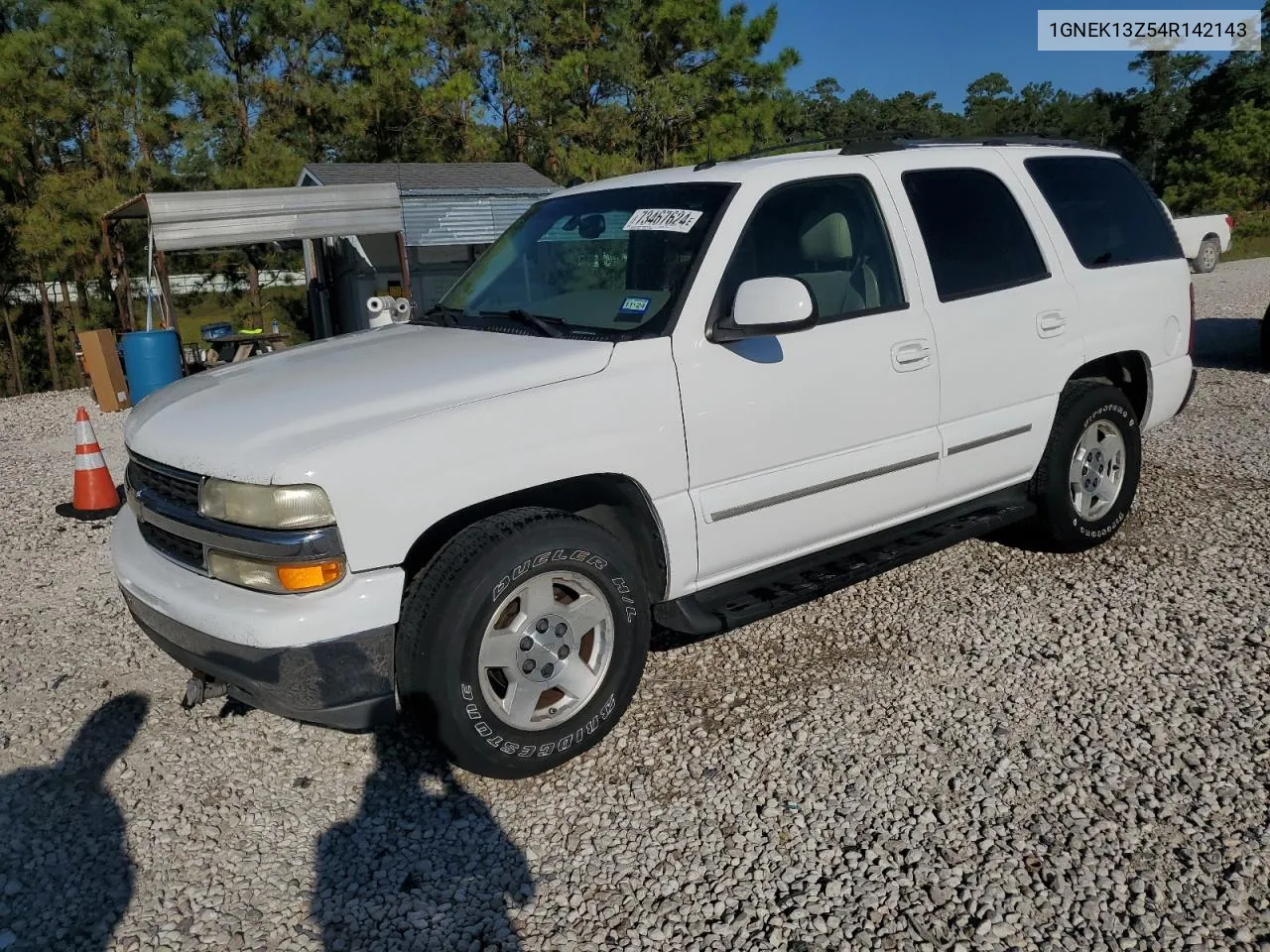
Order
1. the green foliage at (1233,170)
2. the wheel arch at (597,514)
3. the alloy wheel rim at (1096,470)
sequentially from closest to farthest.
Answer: the wheel arch at (597,514)
the alloy wheel rim at (1096,470)
the green foliage at (1233,170)

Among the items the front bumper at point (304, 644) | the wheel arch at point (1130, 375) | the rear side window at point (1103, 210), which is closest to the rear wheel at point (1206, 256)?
the rear side window at point (1103, 210)

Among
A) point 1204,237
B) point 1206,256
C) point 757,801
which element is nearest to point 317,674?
point 757,801

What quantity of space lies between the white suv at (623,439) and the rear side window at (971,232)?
0.05 feet

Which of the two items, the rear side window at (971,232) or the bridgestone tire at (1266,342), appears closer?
the rear side window at (971,232)

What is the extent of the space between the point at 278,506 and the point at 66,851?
1320 mm

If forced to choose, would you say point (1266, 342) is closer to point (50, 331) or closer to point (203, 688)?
point (203, 688)

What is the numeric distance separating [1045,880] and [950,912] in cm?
30

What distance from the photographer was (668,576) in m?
3.32

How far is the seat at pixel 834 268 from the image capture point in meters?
3.72

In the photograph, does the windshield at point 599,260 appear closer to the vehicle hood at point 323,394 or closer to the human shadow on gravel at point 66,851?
the vehicle hood at point 323,394

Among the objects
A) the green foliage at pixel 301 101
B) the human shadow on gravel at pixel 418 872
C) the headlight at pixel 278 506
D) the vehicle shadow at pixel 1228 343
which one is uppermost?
the green foliage at pixel 301 101

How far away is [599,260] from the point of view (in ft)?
12.6

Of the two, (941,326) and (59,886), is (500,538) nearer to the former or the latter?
(59,886)

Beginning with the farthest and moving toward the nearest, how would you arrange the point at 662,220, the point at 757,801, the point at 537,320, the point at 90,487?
the point at 90,487, the point at 662,220, the point at 537,320, the point at 757,801
